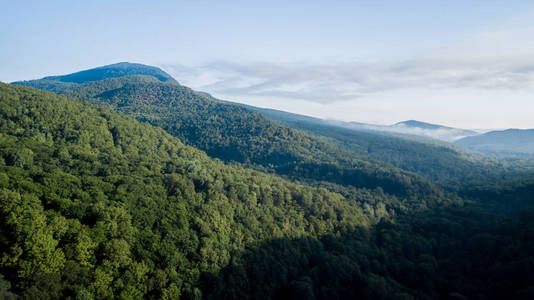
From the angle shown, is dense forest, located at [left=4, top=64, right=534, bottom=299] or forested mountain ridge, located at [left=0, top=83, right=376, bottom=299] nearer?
forested mountain ridge, located at [left=0, top=83, right=376, bottom=299]

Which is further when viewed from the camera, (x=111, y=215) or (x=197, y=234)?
(x=197, y=234)

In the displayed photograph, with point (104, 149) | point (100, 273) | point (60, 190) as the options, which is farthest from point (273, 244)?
point (104, 149)

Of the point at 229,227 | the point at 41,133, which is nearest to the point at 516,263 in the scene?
the point at 229,227

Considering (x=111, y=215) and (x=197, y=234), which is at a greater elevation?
(x=111, y=215)

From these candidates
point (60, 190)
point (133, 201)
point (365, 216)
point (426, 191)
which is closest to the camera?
point (60, 190)

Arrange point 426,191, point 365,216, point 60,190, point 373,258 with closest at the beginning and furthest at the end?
point 60,190
point 373,258
point 365,216
point 426,191

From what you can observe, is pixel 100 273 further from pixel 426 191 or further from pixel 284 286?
pixel 426 191

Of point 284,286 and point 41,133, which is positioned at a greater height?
point 41,133

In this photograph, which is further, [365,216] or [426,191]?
[426,191]

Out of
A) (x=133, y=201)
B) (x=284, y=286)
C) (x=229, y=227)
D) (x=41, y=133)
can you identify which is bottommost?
(x=284, y=286)

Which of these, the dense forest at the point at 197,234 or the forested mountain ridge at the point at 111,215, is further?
the dense forest at the point at 197,234
